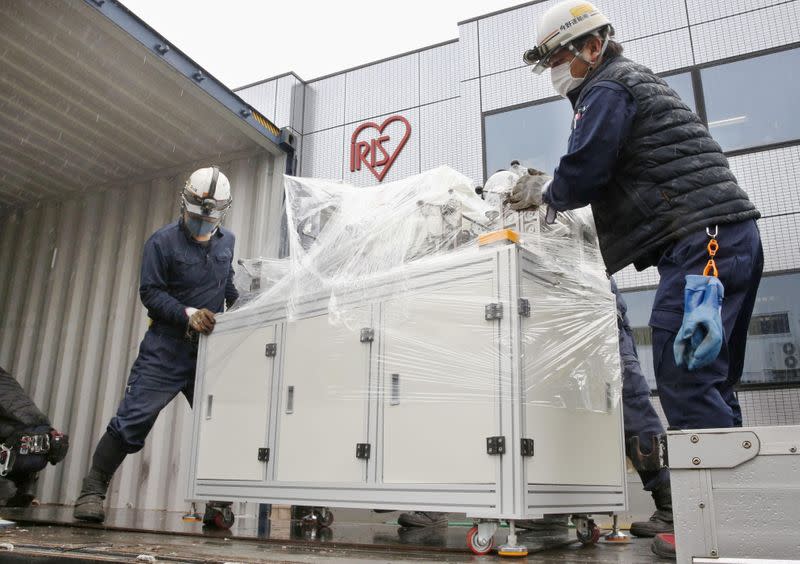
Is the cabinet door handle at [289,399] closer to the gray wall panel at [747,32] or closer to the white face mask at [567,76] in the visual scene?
the white face mask at [567,76]

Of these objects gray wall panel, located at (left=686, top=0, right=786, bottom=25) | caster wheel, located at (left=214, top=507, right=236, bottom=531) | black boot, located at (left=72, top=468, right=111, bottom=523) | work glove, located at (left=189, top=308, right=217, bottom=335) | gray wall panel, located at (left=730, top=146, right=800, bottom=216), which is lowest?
caster wheel, located at (left=214, top=507, right=236, bottom=531)

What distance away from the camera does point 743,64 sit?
4.89 m

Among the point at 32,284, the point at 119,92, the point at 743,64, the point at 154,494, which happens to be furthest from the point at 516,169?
the point at 32,284

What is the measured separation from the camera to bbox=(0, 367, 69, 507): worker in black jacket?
17.8 feet

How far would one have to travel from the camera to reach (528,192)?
2.63 meters

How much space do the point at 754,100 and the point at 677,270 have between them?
3367 millimetres

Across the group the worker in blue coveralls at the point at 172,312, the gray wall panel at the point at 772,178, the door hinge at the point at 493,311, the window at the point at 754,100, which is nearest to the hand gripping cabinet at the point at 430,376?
the door hinge at the point at 493,311

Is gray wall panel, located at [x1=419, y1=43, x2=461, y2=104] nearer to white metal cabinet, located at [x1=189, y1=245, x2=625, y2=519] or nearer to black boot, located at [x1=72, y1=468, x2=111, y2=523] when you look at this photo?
white metal cabinet, located at [x1=189, y1=245, x2=625, y2=519]

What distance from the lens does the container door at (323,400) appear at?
315 cm

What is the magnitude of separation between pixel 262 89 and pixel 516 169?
416cm

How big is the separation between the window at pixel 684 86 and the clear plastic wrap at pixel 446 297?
7.41ft

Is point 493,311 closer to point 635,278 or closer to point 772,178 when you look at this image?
point 635,278

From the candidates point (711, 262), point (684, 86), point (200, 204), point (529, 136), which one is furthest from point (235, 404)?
point (684, 86)

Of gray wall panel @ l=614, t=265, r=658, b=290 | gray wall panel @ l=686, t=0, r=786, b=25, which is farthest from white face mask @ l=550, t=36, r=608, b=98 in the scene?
gray wall panel @ l=686, t=0, r=786, b=25
